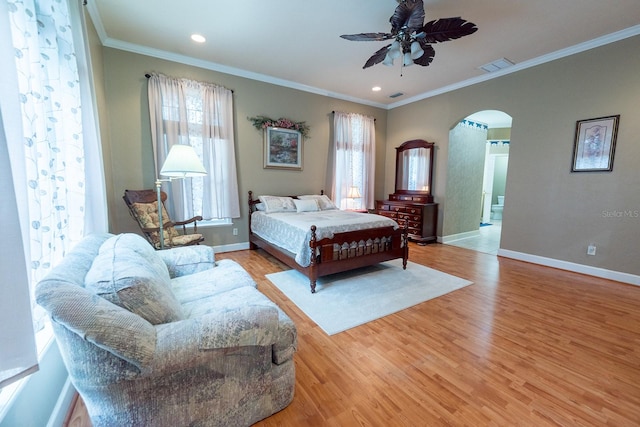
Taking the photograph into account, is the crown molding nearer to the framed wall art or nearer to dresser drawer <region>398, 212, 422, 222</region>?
the framed wall art

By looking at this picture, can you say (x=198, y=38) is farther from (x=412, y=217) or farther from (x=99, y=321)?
(x=412, y=217)

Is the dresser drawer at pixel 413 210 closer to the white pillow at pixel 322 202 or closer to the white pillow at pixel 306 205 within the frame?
the white pillow at pixel 322 202

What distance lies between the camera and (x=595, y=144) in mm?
3279

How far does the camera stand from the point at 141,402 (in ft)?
3.45

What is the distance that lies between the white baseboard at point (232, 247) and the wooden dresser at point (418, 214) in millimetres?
2928

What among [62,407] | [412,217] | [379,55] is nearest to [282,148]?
[379,55]

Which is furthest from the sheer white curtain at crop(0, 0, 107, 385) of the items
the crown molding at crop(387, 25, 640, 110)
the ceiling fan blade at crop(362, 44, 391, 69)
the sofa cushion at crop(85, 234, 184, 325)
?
the crown molding at crop(387, 25, 640, 110)

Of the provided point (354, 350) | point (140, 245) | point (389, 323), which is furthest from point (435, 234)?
point (140, 245)

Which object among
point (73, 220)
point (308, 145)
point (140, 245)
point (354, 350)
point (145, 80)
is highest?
point (145, 80)

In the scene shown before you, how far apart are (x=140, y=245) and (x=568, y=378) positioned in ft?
9.43

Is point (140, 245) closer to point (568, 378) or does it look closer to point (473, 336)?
point (473, 336)

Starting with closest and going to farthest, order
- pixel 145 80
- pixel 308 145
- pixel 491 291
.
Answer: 1. pixel 491 291
2. pixel 145 80
3. pixel 308 145

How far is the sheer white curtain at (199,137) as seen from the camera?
3631 mm

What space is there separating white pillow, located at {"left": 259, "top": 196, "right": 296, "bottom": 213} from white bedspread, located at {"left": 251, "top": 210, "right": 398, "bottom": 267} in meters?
0.14
